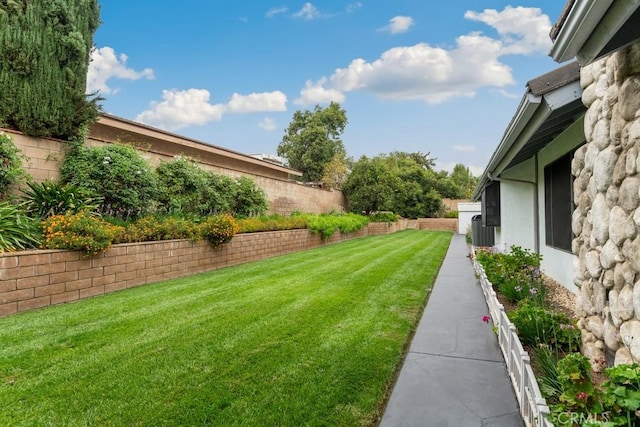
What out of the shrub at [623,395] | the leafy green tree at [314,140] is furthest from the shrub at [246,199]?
the leafy green tree at [314,140]

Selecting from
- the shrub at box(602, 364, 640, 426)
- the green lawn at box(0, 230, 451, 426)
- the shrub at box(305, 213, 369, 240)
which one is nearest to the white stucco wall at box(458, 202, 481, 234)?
the shrub at box(305, 213, 369, 240)

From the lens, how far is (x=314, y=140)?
33.6 metres

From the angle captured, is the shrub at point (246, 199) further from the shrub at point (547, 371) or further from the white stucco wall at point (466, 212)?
the white stucco wall at point (466, 212)

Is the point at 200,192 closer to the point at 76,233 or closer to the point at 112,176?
the point at 112,176

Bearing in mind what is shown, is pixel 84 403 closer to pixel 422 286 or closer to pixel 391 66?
pixel 422 286

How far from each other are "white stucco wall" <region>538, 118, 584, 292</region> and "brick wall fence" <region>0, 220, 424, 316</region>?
24.2 ft

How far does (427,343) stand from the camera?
4270 mm

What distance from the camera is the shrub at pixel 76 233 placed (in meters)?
5.88

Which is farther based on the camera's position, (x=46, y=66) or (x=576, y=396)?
(x=46, y=66)

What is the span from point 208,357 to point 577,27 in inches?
158

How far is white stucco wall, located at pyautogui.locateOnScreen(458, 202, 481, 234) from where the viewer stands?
2576cm

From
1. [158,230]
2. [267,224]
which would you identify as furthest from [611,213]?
[267,224]

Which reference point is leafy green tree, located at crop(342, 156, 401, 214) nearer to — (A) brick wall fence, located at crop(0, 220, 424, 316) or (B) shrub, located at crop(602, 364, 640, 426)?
(A) brick wall fence, located at crop(0, 220, 424, 316)

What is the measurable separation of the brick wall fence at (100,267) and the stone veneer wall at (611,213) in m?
6.89
